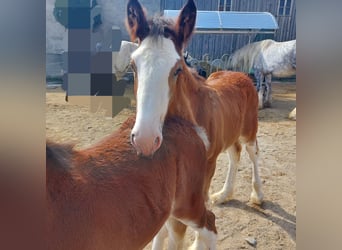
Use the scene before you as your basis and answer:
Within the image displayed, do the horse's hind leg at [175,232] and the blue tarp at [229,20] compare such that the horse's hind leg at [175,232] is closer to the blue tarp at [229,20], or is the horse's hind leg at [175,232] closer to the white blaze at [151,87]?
the white blaze at [151,87]

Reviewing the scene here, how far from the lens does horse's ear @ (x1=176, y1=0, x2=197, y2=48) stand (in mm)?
896

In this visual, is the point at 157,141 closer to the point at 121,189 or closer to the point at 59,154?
the point at 121,189

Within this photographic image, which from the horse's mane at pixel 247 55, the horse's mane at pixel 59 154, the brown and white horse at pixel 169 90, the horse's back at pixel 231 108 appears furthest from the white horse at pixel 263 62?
the horse's mane at pixel 59 154

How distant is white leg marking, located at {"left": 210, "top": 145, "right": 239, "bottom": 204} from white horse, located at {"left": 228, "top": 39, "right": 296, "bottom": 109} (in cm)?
159

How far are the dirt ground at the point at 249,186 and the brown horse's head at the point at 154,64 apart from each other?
0.59ft

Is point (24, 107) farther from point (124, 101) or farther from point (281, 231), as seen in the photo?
point (281, 231)

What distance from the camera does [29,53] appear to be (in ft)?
0.56

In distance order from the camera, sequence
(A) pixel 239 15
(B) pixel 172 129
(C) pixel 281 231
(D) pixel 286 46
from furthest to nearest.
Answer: (D) pixel 286 46, (A) pixel 239 15, (C) pixel 281 231, (B) pixel 172 129

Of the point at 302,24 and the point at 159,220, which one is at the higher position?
the point at 302,24

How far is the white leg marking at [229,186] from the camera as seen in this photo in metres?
1.57

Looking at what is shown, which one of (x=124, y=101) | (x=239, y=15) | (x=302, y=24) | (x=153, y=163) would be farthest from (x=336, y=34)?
(x=239, y=15)

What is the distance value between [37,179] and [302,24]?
205 mm

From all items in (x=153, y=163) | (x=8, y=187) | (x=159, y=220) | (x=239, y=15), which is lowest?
(x=159, y=220)

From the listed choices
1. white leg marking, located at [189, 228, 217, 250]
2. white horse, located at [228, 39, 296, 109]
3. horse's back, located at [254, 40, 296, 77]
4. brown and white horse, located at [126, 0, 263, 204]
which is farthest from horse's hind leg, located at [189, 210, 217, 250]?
white horse, located at [228, 39, 296, 109]
